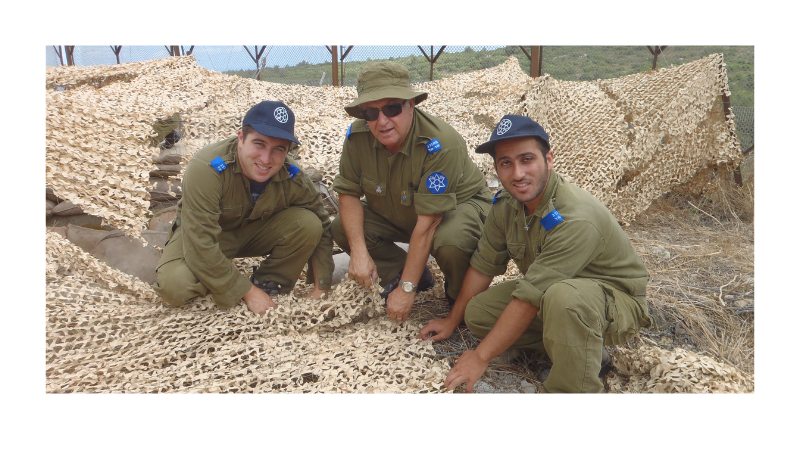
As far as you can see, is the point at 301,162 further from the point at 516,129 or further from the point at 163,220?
the point at 516,129

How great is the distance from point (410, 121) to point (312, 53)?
4700 mm

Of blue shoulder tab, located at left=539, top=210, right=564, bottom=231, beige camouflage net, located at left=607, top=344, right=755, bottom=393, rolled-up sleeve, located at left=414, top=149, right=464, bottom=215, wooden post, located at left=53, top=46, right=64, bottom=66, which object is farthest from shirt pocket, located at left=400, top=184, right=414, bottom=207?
wooden post, located at left=53, top=46, right=64, bottom=66

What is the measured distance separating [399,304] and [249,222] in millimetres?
1126

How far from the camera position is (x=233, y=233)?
3201 mm

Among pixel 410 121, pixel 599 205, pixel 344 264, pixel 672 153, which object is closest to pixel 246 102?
pixel 344 264

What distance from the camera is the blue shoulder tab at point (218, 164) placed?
9.18ft

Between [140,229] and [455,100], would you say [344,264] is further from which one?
[455,100]

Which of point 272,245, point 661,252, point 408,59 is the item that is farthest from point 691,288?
point 408,59

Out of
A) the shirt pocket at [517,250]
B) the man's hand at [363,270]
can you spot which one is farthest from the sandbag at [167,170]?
the shirt pocket at [517,250]

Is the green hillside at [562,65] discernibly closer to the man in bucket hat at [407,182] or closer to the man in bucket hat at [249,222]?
the man in bucket hat at [407,182]

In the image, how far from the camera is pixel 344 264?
12.1 ft

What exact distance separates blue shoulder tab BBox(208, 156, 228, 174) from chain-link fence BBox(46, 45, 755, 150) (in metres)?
2.89

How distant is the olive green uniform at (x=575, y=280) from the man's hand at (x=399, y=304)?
0.64 m

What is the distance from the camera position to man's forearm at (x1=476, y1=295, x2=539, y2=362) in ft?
7.32
